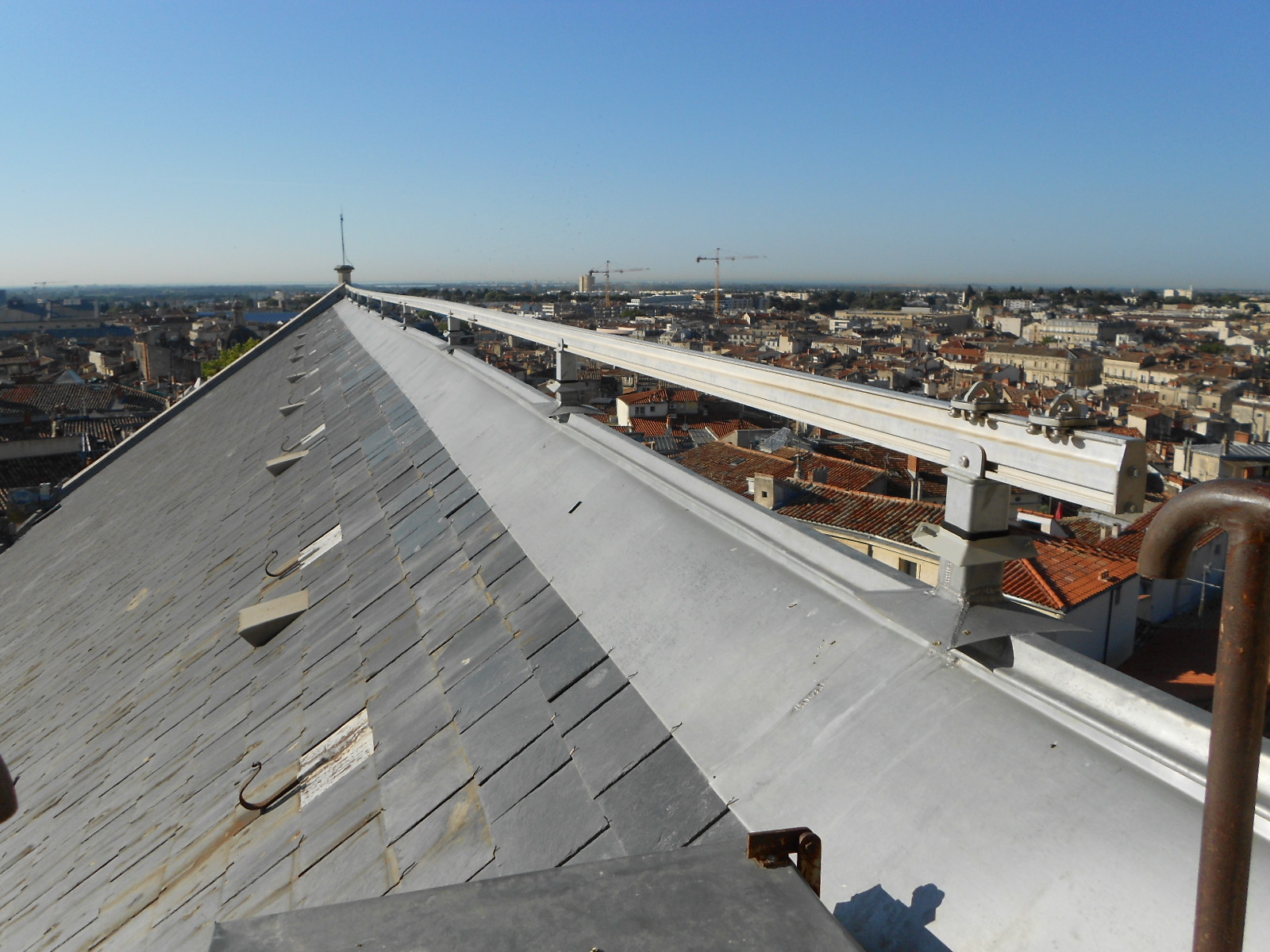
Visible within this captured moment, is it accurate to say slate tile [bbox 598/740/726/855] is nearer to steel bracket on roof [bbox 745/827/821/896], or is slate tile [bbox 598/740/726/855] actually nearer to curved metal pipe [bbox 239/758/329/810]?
steel bracket on roof [bbox 745/827/821/896]

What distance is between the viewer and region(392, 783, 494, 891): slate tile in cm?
226

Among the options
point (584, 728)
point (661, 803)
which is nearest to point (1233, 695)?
point (661, 803)

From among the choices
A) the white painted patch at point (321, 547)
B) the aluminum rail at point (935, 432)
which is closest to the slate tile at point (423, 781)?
the aluminum rail at point (935, 432)

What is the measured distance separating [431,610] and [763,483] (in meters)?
11.5

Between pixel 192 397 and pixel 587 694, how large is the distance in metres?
18.0

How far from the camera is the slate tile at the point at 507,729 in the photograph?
2639 millimetres

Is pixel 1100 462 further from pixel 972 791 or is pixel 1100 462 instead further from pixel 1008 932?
pixel 1008 932

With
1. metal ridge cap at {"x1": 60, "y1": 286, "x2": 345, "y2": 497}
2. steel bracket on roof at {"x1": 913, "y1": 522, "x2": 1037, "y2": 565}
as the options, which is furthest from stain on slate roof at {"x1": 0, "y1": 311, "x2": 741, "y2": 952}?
metal ridge cap at {"x1": 60, "y1": 286, "x2": 345, "y2": 497}

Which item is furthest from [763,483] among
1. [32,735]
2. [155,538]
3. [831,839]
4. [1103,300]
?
[1103,300]

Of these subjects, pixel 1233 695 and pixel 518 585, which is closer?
pixel 1233 695

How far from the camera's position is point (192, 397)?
1819 cm

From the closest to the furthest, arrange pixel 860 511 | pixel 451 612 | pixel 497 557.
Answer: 1. pixel 451 612
2. pixel 497 557
3. pixel 860 511

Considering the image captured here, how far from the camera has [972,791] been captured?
1.68 meters

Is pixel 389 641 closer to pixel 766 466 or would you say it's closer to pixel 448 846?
pixel 448 846
